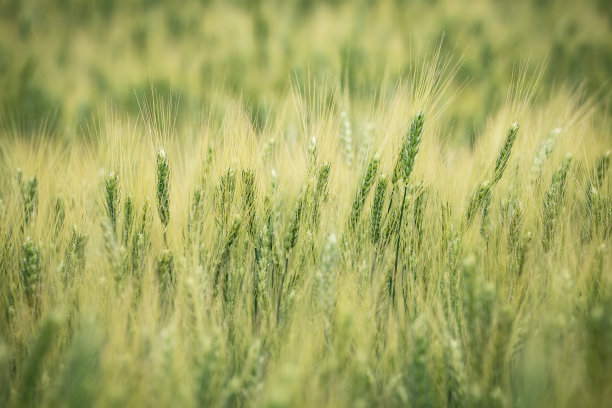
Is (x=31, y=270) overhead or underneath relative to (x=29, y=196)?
underneath

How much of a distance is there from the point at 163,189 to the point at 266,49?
169cm

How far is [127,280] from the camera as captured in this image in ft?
2.36

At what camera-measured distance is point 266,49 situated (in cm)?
223

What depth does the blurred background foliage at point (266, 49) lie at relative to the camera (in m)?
1.88


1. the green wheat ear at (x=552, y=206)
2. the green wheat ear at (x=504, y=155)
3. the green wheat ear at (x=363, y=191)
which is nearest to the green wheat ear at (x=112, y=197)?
the green wheat ear at (x=363, y=191)

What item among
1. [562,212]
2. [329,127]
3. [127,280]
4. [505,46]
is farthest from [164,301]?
[505,46]

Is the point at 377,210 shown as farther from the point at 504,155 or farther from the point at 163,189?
the point at 163,189

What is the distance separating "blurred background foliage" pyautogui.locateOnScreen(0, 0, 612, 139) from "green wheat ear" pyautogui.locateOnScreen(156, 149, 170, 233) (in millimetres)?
860

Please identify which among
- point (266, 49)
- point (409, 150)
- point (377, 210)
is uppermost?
point (266, 49)

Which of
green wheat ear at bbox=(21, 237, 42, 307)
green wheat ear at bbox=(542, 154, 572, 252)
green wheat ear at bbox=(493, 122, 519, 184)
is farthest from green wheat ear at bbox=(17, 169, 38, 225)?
green wheat ear at bbox=(542, 154, 572, 252)

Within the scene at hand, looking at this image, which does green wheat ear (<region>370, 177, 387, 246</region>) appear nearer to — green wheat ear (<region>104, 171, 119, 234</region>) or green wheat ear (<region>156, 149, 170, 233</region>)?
green wheat ear (<region>156, 149, 170, 233</region>)

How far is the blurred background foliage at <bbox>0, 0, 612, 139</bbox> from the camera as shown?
1.88 metres

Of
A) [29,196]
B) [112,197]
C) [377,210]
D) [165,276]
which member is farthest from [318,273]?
[29,196]

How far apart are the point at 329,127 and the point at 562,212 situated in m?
0.52
